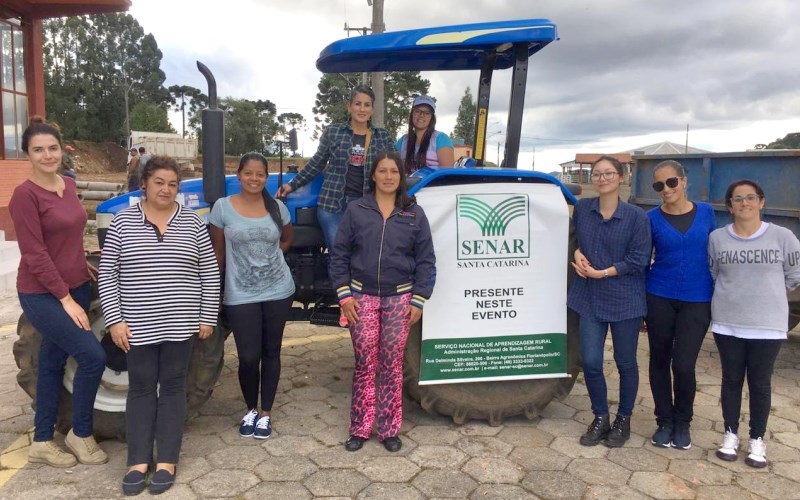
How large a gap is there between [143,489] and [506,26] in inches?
116

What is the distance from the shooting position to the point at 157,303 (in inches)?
107

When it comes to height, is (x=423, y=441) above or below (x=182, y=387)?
below

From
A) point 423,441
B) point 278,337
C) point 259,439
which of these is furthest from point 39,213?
point 423,441

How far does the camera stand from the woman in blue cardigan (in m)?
3.07

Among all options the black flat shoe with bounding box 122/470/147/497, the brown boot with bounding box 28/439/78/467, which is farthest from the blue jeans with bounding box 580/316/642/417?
the brown boot with bounding box 28/439/78/467

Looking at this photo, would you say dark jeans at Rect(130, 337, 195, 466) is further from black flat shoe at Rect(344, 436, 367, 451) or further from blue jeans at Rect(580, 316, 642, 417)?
blue jeans at Rect(580, 316, 642, 417)

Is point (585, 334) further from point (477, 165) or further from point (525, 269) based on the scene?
point (477, 165)

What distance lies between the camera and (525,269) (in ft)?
11.1

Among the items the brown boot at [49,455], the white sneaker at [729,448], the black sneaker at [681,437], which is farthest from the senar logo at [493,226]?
the brown boot at [49,455]

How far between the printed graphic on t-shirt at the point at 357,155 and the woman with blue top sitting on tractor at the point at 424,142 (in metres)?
0.33

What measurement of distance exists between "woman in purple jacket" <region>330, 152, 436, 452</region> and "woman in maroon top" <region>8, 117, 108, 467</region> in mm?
1215

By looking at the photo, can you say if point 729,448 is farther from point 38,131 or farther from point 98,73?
point 98,73

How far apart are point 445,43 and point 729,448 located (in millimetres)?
2641

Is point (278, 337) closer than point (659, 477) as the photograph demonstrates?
No
